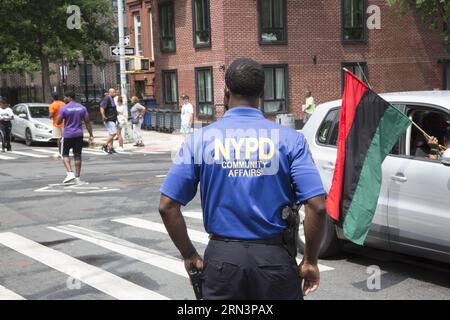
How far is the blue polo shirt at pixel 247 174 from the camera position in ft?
9.97

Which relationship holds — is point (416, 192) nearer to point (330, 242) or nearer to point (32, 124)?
point (330, 242)

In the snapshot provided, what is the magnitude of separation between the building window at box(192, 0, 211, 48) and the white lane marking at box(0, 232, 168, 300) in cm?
2064

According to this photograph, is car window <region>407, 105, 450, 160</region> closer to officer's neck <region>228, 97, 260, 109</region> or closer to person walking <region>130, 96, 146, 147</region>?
officer's neck <region>228, 97, 260, 109</region>

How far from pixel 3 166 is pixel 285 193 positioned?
49.5ft

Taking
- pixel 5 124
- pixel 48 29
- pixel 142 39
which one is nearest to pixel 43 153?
pixel 5 124

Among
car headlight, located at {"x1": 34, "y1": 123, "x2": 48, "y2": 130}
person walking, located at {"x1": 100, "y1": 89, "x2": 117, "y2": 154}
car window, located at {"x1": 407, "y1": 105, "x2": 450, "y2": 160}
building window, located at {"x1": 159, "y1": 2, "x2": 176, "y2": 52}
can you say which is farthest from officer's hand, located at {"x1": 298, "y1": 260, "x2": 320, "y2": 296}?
building window, located at {"x1": 159, "y1": 2, "x2": 176, "y2": 52}

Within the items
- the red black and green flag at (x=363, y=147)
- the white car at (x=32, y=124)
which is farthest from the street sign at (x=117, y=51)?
the red black and green flag at (x=363, y=147)

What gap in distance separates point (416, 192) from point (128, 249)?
11.7 ft

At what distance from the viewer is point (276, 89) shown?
27.9 m

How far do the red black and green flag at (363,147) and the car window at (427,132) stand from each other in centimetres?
72

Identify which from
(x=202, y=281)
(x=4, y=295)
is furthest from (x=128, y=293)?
(x=202, y=281)

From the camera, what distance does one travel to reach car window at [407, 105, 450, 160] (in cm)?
611
